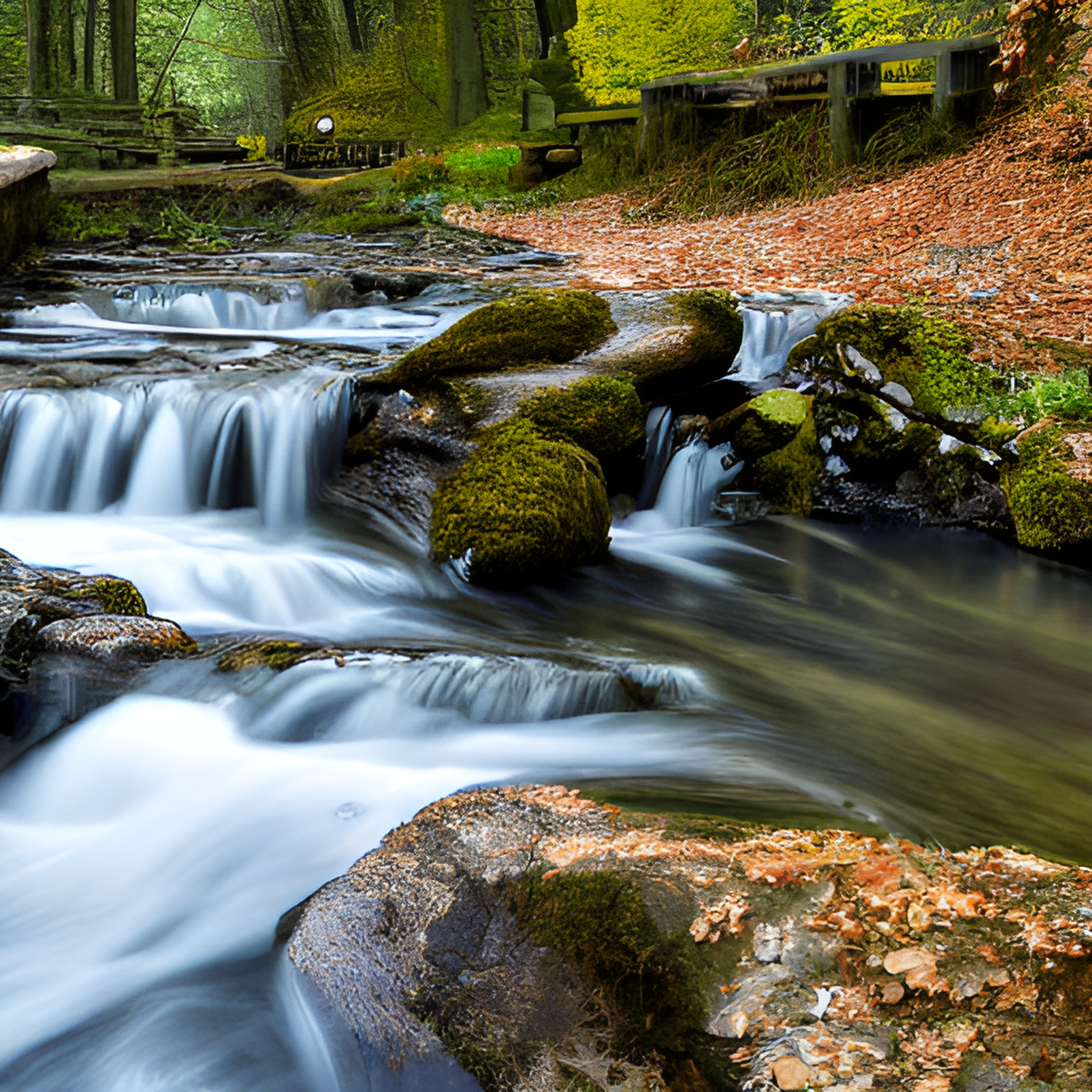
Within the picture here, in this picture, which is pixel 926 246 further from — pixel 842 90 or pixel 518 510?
pixel 518 510

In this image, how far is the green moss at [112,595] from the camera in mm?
3846

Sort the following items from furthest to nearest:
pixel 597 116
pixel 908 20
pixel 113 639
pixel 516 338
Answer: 1. pixel 597 116
2. pixel 908 20
3. pixel 516 338
4. pixel 113 639

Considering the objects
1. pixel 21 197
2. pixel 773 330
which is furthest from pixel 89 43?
pixel 773 330

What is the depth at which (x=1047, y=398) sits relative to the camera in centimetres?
572

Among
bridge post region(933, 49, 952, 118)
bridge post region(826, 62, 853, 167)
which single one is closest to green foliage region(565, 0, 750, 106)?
bridge post region(826, 62, 853, 167)

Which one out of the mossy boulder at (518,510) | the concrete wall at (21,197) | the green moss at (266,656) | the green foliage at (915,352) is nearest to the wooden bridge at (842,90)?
the green foliage at (915,352)

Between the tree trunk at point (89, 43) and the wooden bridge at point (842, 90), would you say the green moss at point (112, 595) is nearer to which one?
the wooden bridge at point (842, 90)

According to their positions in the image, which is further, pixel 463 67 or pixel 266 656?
pixel 463 67

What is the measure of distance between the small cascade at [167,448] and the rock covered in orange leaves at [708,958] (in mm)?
3409

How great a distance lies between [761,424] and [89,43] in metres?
22.6

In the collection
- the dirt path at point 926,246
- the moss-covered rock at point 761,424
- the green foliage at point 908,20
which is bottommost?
the moss-covered rock at point 761,424

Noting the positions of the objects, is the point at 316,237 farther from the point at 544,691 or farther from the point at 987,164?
the point at 544,691

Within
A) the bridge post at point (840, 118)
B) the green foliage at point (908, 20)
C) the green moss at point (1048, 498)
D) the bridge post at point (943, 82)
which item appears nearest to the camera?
the green moss at point (1048, 498)

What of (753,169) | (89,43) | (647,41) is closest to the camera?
(753,169)
